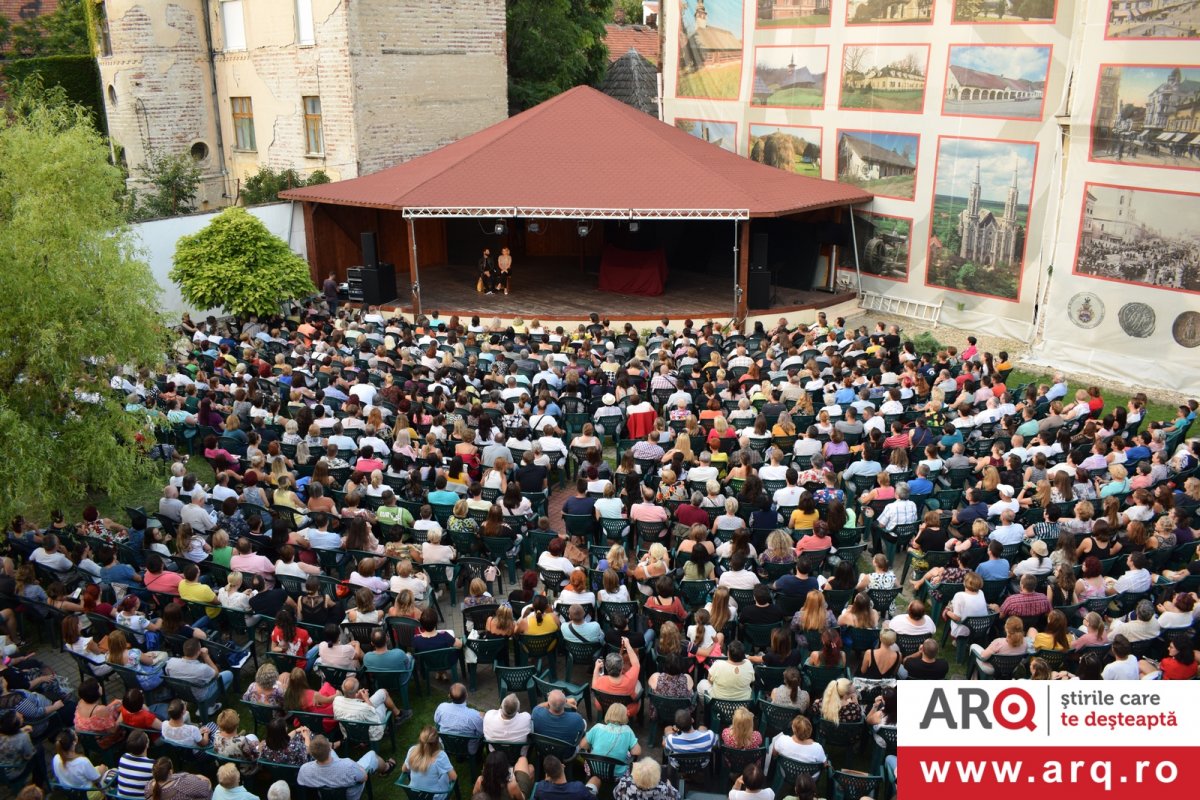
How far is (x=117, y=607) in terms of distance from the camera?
28.8 feet

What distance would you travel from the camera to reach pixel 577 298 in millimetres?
23859

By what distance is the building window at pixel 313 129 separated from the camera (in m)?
28.2

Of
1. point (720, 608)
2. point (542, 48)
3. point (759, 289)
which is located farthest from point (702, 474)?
point (542, 48)

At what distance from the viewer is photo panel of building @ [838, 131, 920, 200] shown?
22.7 metres

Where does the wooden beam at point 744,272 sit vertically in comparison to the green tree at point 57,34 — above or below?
below

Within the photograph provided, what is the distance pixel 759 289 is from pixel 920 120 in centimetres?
512

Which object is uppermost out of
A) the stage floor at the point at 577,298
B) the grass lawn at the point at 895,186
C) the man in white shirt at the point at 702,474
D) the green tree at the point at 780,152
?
the green tree at the point at 780,152

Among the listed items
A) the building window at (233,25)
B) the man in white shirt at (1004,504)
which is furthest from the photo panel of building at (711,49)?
the man in white shirt at (1004,504)

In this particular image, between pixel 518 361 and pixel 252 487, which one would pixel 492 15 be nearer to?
pixel 518 361

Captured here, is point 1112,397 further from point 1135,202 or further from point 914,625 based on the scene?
point 914,625

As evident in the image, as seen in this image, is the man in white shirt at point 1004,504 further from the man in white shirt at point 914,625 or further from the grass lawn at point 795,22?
the grass lawn at point 795,22

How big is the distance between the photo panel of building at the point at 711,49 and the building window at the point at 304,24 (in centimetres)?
999

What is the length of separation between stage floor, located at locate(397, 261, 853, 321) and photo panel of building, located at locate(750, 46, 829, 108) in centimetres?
459

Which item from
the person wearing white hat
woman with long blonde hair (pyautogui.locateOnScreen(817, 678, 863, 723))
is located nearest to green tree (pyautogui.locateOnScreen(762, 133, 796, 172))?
the person wearing white hat
